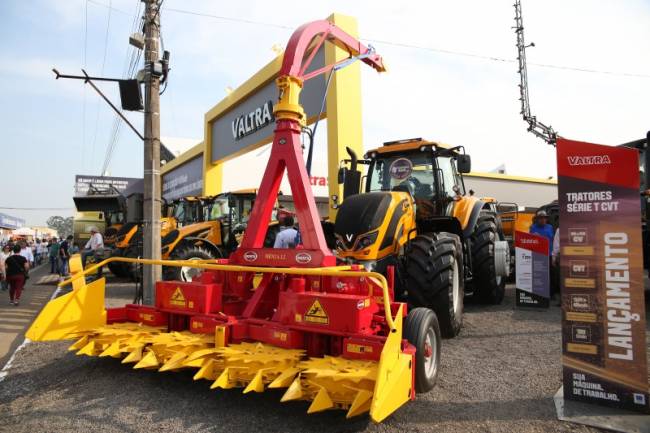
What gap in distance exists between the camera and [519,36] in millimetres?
17625

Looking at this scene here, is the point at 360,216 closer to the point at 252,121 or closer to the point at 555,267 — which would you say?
the point at 555,267

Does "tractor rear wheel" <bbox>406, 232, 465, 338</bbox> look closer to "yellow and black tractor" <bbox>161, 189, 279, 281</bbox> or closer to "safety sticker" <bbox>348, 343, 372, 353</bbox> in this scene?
"safety sticker" <bbox>348, 343, 372, 353</bbox>

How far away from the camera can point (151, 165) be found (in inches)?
281

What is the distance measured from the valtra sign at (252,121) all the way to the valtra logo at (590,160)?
9.68 m

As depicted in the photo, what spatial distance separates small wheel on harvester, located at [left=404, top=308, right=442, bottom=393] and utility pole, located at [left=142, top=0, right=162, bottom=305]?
482cm

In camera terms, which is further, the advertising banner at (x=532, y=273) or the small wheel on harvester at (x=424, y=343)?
the advertising banner at (x=532, y=273)

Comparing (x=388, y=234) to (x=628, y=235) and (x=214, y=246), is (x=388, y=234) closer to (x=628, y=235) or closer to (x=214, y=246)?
(x=628, y=235)

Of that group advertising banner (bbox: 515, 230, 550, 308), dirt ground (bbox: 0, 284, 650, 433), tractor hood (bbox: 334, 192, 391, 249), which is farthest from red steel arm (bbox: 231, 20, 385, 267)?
advertising banner (bbox: 515, 230, 550, 308)

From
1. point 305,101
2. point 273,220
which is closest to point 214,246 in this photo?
point 273,220

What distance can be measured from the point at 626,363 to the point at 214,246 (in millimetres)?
8641

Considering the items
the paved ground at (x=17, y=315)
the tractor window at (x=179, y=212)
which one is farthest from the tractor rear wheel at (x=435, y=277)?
the tractor window at (x=179, y=212)

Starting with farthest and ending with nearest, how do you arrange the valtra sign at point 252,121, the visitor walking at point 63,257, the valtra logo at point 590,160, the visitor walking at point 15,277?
1. the visitor walking at point 63,257
2. the valtra sign at point 252,121
3. the visitor walking at point 15,277
4. the valtra logo at point 590,160

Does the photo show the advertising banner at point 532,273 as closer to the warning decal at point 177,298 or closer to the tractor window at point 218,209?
the warning decal at point 177,298

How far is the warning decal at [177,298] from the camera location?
165 inches
